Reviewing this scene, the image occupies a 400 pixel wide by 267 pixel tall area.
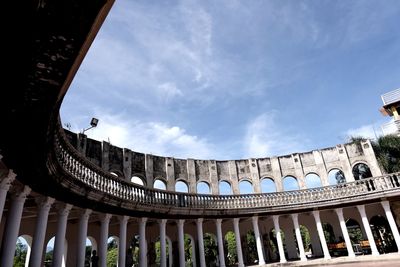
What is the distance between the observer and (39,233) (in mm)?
9391

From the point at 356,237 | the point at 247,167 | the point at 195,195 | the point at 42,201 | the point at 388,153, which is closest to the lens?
the point at 42,201

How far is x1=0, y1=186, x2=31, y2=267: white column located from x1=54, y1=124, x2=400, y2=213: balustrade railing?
5.10ft

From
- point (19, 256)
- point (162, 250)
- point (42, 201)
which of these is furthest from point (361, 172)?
point (19, 256)

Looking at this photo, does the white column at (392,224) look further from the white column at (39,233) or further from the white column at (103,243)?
A: the white column at (39,233)

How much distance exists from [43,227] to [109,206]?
3938mm

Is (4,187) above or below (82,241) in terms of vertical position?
above

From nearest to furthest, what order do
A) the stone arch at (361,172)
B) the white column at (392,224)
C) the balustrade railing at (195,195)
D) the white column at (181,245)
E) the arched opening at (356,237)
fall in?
the balustrade railing at (195,195)
the white column at (181,245)
the white column at (392,224)
the arched opening at (356,237)
the stone arch at (361,172)

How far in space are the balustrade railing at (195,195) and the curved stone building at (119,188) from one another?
0.07 metres

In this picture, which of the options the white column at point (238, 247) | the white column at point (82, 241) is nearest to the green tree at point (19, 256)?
the white column at point (82, 241)

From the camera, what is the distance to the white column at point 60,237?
32.6 ft

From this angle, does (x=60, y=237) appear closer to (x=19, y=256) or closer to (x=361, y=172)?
(x=19, y=256)

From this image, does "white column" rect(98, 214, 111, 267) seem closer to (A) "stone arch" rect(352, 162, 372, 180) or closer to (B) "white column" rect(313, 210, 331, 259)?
(B) "white column" rect(313, 210, 331, 259)

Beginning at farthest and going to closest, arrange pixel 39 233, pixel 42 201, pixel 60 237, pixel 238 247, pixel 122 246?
pixel 238 247 → pixel 122 246 → pixel 60 237 → pixel 42 201 → pixel 39 233

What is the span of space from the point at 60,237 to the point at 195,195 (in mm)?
10322
